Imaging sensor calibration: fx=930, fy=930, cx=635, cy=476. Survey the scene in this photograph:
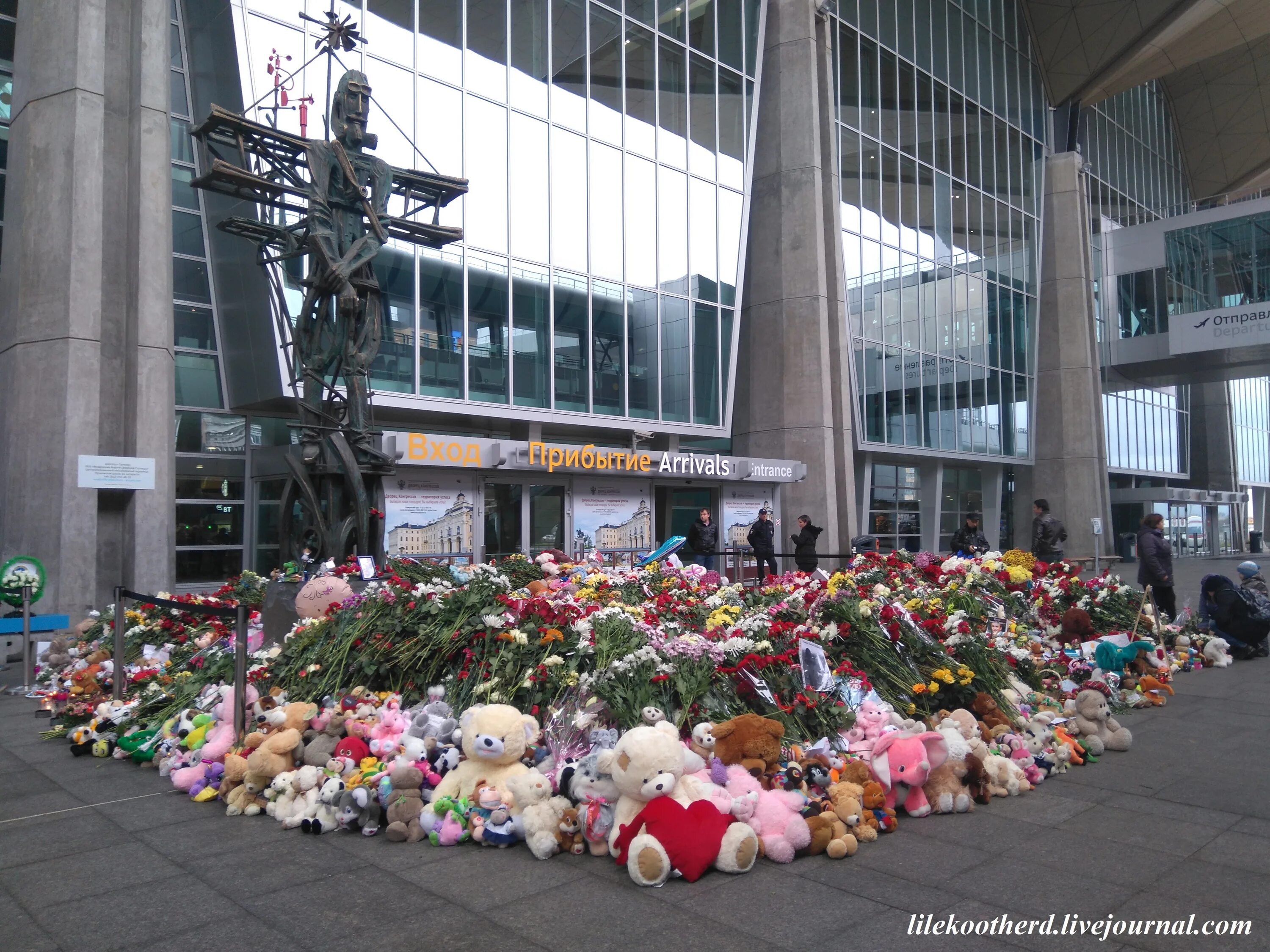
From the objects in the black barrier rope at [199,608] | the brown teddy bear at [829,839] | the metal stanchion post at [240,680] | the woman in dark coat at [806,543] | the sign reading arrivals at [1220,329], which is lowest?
the brown teddy bear at [829,839]

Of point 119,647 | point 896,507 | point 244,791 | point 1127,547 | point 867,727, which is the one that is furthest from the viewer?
point 1127,547

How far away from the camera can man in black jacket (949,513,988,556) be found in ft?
46.6

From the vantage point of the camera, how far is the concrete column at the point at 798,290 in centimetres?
2498

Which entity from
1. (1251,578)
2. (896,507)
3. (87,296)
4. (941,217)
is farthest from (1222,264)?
(87,296)

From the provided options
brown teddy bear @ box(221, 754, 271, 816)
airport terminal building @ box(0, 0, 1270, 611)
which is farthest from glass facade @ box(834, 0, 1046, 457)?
brown teddy bear @ box(221, 754, 271, 816)

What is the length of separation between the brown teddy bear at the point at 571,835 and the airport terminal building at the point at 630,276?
8890mm

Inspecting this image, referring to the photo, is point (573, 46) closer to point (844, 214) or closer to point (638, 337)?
point (638, 337)

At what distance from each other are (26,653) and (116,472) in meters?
3.97

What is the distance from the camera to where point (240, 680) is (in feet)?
19.9

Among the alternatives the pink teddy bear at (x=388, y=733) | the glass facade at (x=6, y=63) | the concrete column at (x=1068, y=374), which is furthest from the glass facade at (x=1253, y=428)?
the pink teddy bear at (x=388, y=733)

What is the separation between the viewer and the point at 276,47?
1603cm

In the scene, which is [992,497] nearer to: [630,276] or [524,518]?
[630,276]

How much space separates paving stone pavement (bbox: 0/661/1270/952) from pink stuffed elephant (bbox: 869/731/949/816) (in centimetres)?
13

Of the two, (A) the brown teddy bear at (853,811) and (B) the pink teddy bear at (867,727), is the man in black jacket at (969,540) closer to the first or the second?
(B) the pink teddy bear at (867,727)
